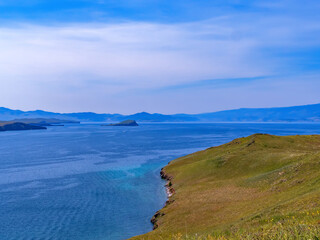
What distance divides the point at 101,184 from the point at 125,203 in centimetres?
2080

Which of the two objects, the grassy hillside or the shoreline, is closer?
the grassy hillside

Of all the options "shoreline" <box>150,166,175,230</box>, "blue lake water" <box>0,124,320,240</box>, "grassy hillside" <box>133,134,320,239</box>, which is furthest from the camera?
"shoreline" <box>150,166,175,230</box>

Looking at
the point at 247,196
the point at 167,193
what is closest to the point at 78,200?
the point at 167,193

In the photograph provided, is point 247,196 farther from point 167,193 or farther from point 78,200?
point 78,200

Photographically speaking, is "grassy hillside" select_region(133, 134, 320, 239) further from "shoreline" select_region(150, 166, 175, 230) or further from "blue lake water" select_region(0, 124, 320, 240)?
"blue lake water" select_region(0, 124, 320, 240)

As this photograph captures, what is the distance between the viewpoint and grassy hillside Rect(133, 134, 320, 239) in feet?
74.0

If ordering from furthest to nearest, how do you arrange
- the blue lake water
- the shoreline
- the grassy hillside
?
1. the shoreline
2. the blue lake water
3. the grassy hillside

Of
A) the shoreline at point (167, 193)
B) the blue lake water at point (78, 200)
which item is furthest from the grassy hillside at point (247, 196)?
the blue lake water at point (78, 200)

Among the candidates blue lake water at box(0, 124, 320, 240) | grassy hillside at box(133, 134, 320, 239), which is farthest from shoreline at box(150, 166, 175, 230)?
blue lake water at box(0, 124, 320, 240)

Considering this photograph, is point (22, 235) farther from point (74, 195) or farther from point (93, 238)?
point (74, 195)

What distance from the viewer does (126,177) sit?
8656 centimetres

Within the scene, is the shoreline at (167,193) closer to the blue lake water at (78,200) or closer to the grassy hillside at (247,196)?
the grassy hillside at (247,196)

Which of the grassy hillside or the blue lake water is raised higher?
the grassy hillside

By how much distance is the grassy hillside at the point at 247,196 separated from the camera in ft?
74.0
